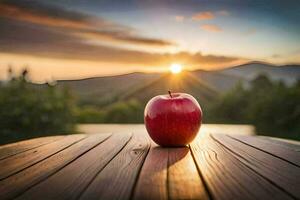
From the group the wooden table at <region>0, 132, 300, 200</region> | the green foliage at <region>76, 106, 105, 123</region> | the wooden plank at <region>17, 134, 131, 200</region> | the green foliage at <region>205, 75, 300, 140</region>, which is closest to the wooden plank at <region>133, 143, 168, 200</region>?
the wooden table at <region>0, 132, 300, 200</region>

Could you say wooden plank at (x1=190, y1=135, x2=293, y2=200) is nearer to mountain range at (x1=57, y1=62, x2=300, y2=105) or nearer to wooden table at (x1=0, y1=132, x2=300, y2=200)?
wooden table at (x1=0, y1=132, x2=300, y2=200)

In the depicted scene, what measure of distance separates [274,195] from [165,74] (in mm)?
5951

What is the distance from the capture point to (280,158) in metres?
1.63

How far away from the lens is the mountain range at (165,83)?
21.7 ft

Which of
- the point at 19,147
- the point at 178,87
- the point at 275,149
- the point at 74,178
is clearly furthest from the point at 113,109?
the point at 74,178

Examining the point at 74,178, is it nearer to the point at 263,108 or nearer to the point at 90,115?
the point at 263,108

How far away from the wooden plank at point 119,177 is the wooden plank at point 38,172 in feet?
0.56

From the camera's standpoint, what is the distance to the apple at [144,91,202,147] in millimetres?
2066

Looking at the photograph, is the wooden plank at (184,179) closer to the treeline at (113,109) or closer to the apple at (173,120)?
the apple at (173,120)

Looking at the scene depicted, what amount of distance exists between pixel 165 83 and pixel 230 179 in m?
5.36

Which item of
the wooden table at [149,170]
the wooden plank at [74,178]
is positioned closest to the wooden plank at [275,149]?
the wooden table at [149,170]

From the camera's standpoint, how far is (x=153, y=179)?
1235mm

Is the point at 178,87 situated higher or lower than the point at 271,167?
higher

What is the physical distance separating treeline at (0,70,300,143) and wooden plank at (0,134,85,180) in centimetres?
388
